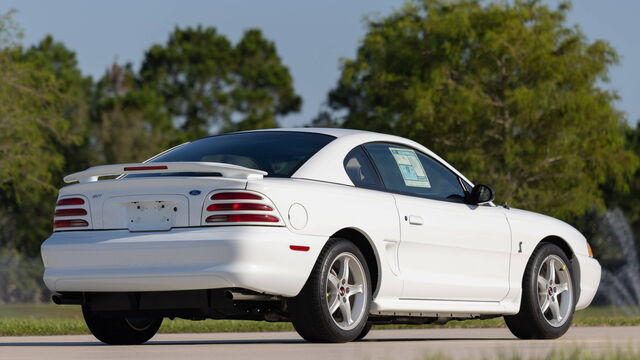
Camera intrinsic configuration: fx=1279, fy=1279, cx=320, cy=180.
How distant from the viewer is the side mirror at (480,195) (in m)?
10.1

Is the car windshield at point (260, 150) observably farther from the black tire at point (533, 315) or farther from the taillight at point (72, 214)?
the black tire at point (533, 315)

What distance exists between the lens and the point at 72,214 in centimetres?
882

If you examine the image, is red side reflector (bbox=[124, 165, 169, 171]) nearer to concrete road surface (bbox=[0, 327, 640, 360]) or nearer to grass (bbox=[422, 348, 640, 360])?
concrete road surface (bbox=[0, 327, 640, 360])

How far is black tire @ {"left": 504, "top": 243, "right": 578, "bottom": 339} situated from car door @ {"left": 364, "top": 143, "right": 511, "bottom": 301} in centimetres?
29

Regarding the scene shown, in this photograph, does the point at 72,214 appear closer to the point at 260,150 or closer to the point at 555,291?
the point at 260,150

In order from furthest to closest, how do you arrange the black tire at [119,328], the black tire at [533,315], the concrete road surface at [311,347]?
the black tire at [533,315]
the black tire at [119,328]
the concrete road surface at [311,347]

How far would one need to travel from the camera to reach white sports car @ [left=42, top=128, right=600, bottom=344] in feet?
27.0

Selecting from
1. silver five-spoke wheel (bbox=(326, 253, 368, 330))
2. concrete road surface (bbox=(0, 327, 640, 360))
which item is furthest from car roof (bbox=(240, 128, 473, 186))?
concrete road surface (bbox=(0, 327, 640, 360))

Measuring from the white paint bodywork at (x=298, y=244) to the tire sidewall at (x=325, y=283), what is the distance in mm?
109

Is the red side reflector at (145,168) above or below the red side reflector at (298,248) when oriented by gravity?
above

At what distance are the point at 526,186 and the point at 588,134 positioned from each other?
3061mm

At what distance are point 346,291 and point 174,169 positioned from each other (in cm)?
147

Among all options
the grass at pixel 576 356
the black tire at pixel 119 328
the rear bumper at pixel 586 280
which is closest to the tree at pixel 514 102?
the rear bumper at pixel 586 280

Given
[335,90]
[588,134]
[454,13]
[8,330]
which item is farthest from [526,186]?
[8,330]
